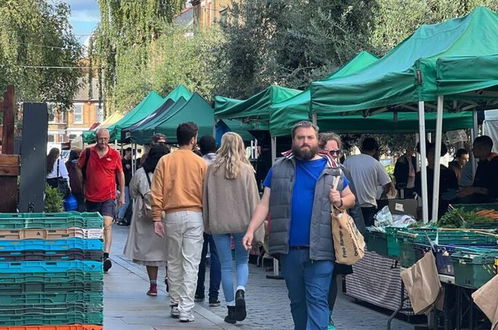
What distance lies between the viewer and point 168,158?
9609mm

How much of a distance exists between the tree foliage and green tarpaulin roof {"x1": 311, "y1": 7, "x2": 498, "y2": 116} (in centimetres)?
2384

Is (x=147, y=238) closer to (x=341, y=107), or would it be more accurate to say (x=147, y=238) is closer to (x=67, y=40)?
(x=341, y=107)

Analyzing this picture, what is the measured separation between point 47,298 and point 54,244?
1.19ft

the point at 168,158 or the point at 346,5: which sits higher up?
the point at 346,5

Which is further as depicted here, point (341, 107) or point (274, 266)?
point (274, 266)

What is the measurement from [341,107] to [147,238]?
2697 millimetres

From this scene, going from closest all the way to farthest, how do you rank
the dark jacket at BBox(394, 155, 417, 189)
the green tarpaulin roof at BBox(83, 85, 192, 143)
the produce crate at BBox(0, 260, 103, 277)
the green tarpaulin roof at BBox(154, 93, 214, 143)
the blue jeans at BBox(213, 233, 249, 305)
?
the produce crate at BBox(0, 260, 103, 277) → the blue jeans at BBox(213, 233, 249, 305) → the dark jacket at BBox(394, 155, 417, 189) → the green tarpaulin roof at BBox(154, 93, 214, 143) → the green tarpaulin roof at BBox(83, 85, 192, 143)

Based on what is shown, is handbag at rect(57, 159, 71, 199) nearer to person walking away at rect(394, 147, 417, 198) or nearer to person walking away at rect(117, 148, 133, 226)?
person walking away at rect(117, 148, 133, 226)

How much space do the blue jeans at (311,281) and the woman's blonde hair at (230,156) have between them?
2304 millimetres

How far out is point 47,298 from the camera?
252 inches

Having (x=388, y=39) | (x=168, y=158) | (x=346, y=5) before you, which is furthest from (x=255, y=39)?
(x=168, y=158)

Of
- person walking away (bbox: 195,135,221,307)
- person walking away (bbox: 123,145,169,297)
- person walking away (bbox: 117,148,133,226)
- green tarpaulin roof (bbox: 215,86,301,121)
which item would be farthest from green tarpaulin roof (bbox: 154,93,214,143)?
person walking away (bbox: 195,135,221,307)

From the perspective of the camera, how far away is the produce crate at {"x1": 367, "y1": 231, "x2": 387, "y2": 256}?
29.8ft

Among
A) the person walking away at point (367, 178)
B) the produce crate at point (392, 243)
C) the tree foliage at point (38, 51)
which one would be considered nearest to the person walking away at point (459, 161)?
the person walking away at point (367, 178)
